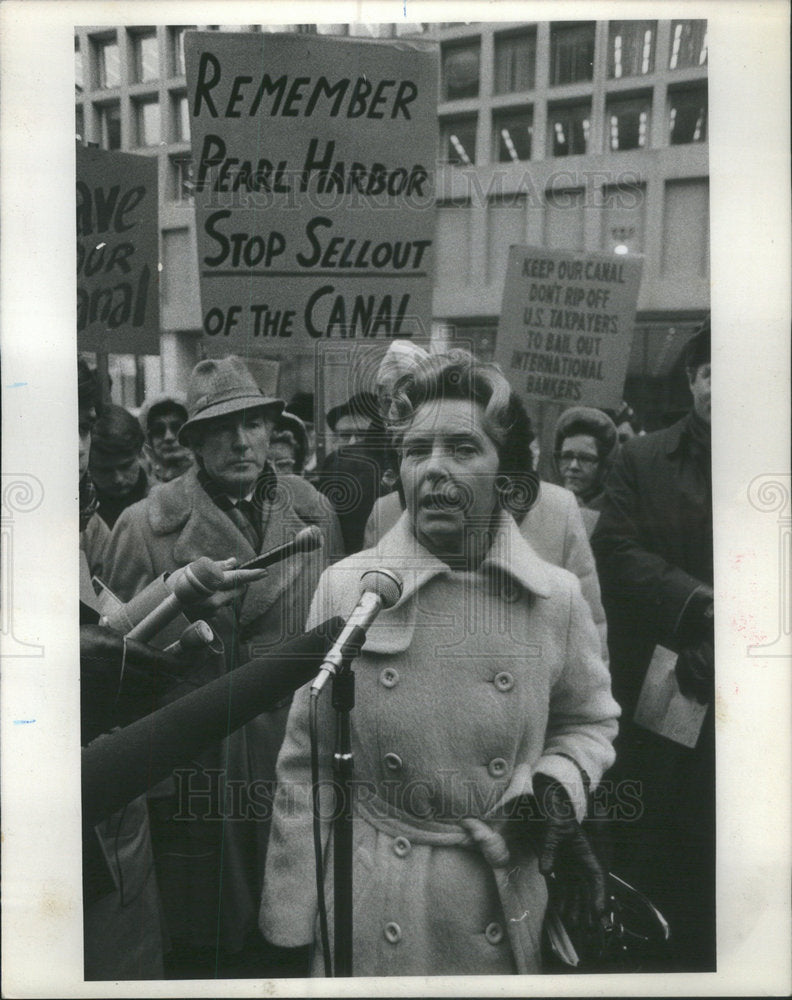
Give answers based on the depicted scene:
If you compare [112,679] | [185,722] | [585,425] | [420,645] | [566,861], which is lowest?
[566,861]

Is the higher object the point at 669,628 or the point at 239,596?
the point at 239,596

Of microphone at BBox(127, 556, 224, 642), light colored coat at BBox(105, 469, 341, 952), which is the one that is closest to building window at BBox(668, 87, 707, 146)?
light colored coat at BBox(105, 469, 341, 952)

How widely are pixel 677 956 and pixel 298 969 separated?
1.33 m

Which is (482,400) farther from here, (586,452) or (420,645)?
(420,645)

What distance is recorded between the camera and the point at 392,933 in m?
3.53

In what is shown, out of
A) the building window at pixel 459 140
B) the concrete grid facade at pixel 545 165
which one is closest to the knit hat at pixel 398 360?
the concrete grid facade at pixel 545 165

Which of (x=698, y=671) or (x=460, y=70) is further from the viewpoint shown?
(x=698, y=671)

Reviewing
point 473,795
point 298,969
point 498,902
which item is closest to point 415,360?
point 473,795

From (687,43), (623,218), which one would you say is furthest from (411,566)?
(687,43)

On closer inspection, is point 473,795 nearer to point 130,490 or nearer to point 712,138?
point 130,490

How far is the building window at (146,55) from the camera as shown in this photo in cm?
347

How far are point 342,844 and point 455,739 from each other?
54 cm

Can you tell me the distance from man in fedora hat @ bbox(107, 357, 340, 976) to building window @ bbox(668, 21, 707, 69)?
1772mm

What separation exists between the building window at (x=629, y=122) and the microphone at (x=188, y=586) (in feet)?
6.49
